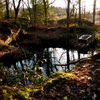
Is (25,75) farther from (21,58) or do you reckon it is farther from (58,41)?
(58,41)

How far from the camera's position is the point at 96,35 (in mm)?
31500

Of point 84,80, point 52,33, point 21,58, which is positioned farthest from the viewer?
point 52,33

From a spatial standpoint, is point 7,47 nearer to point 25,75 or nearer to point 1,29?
point 1,29

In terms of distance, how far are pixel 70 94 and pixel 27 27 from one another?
91.6ft

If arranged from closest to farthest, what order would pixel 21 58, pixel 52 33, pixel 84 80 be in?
pixel 84 80 < pixel 21 58 < pixel 52 33

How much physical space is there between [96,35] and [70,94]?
25.4 meters

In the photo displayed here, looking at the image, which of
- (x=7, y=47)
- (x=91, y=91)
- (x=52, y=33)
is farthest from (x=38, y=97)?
(x=52, y=33)

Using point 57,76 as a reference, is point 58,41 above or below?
below

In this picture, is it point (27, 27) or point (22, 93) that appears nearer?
point (22, 93)

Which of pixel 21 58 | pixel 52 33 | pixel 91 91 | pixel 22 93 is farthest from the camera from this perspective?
pixel 52 33

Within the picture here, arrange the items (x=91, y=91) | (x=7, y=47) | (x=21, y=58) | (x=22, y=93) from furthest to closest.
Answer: (x=7, y=47), (x=21, y=58), (x=91, y=91), (x=22, y=93)

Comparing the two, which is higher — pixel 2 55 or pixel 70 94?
pixel 70 94

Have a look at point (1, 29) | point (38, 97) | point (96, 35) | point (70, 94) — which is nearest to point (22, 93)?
point (38, 97)

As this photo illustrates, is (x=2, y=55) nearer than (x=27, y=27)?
Yes
